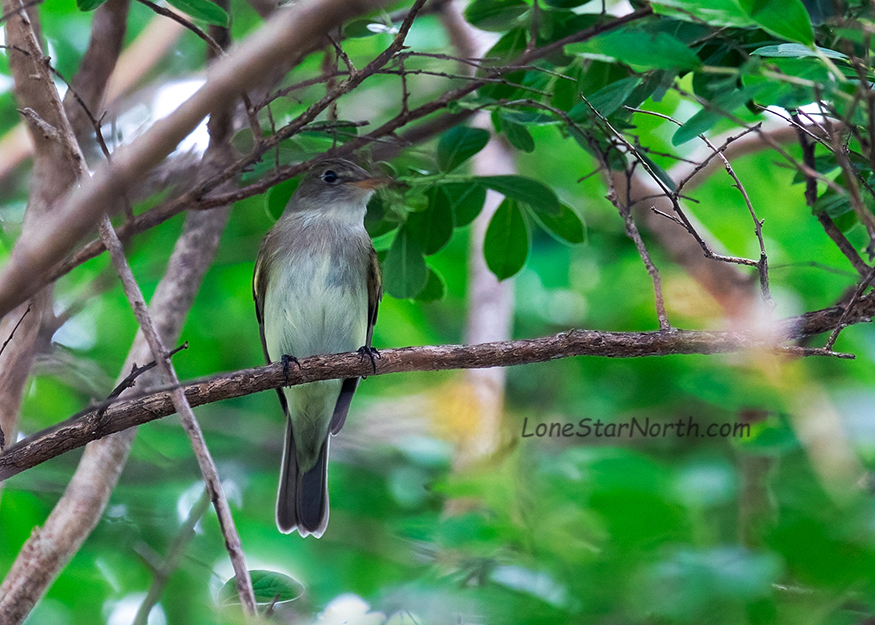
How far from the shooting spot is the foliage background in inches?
78.0

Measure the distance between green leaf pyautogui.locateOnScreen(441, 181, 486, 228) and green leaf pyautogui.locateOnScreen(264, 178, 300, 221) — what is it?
0.78 meters

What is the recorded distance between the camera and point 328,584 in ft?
14.2

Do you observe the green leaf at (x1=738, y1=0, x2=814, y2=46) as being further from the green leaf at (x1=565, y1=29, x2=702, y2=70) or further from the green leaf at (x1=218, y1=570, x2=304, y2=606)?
the green leaf at (x1=218, y1=570, x2=304, y2=606)

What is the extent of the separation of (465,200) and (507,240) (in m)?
0.24

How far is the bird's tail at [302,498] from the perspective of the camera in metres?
4.41

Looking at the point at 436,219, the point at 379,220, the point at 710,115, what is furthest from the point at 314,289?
the point at 710,115

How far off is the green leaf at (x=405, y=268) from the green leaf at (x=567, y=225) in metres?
0.53

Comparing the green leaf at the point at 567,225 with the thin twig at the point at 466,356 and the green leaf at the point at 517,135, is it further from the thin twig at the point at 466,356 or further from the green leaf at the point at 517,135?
the thin twig at the point at 466,356

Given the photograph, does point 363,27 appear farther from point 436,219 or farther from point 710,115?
point 710,115

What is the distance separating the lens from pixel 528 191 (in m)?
3.20

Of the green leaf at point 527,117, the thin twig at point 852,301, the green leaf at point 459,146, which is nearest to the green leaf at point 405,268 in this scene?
the green leaf at point 459,146

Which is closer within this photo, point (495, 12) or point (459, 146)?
point (495, 12)

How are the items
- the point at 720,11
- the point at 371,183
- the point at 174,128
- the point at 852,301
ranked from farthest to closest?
the point at 371,183 → the point at 852,301 → the point at 720,11 → the point at 174,128

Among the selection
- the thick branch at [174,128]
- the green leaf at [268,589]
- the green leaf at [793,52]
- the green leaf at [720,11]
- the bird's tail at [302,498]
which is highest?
the green leaf at [793,52]
